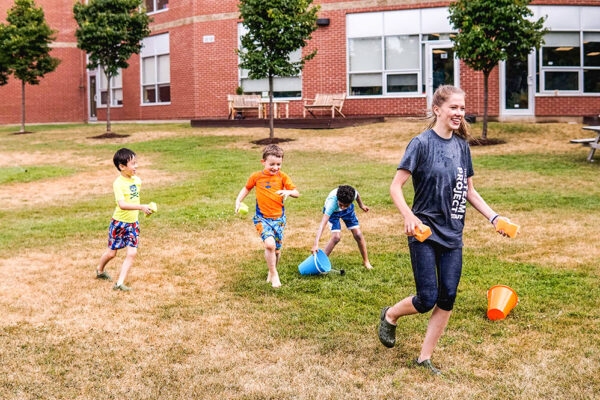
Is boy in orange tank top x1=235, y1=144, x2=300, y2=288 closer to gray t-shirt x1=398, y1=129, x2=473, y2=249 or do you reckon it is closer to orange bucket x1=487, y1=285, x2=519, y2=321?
orange bucket x1=487, y1=285, x2=519, y2=321

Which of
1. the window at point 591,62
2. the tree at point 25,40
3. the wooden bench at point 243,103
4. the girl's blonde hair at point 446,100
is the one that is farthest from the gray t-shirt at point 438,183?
the tree at point 25,40

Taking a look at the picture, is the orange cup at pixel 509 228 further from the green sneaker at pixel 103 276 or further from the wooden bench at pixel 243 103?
the wooden bench at pixel 243 103

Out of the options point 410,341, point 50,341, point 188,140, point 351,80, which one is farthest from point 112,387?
point 351,80

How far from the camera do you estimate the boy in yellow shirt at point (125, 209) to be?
6.41 meters

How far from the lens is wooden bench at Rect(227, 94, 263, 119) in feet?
80.7

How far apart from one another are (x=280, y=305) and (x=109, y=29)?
62.1 feet

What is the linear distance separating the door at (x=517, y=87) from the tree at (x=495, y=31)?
565 centimetres

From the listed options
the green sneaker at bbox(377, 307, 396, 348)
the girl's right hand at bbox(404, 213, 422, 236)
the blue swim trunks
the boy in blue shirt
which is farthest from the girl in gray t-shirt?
the blue swim trunks

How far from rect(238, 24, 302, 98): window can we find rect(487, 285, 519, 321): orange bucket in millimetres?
20586

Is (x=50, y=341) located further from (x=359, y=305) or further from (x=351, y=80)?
(x=351, y=80)

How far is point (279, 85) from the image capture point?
25750 mm

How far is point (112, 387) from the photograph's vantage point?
4.13 metres

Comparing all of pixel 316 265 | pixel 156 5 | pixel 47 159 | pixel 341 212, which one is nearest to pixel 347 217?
pixel 341 212

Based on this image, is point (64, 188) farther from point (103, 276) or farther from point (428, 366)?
point (428, 366)
